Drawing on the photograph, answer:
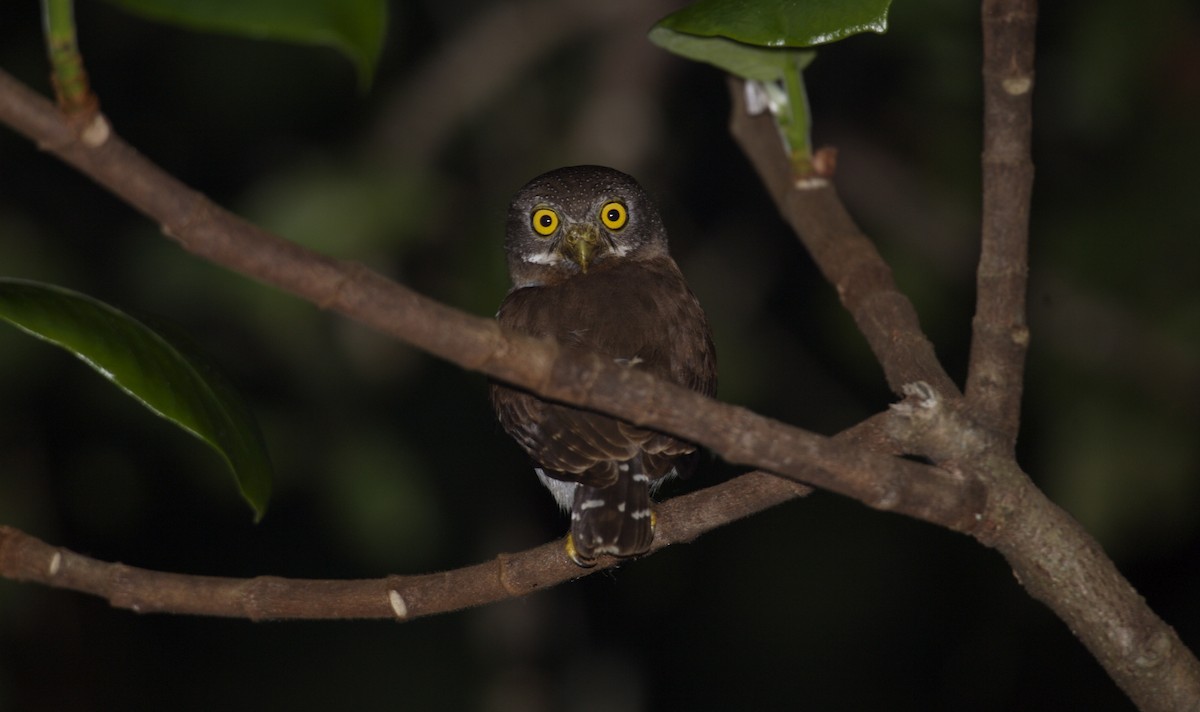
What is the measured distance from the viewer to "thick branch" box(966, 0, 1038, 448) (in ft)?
9.91

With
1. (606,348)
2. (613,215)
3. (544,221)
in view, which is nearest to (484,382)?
(544,221)

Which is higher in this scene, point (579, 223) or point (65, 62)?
point (579, 223)

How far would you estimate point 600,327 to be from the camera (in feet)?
13.6

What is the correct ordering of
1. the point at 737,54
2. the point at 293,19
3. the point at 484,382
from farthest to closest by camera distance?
1. the point at 484,382
2. the point at 737,54
3. the point at 293,19

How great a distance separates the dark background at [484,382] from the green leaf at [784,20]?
9.81 feet

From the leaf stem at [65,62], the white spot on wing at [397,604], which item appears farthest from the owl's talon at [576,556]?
the leaf stem at [65,62]

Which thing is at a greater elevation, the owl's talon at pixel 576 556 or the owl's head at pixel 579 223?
the owl's head at pixel 579 223

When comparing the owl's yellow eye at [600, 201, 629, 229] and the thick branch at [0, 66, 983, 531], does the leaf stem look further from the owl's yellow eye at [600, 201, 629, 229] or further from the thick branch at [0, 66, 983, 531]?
the owl's yellow eye at [600, 201, 629, 229]

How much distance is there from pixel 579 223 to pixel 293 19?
320 cm

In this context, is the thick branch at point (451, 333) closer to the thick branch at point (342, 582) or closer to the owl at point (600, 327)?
the thick branch at point (342, 582)

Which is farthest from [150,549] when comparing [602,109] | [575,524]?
[575,524]

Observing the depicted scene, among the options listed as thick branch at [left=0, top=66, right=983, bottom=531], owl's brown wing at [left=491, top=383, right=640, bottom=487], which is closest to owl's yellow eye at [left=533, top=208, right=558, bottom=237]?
owl's brown wing at [left=491, top=383, right=640, bottom=487]

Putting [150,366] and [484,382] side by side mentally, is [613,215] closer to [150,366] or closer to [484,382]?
[484,382]

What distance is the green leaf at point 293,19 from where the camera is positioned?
6.34 ft
